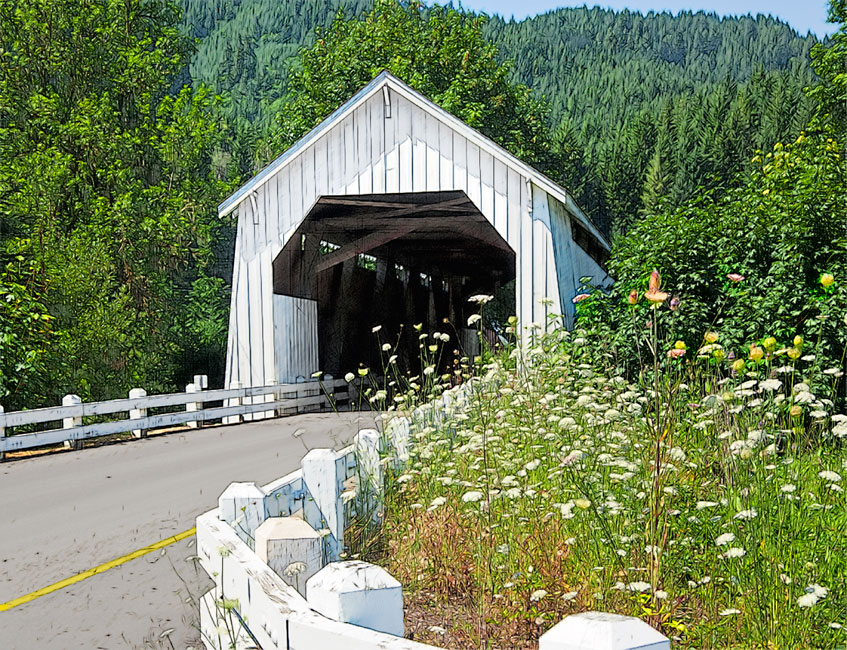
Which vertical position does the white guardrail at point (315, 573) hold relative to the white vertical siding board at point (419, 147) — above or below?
below

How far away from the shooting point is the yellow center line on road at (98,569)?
5.33 meters

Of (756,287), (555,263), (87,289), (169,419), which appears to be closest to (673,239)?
(756,287)

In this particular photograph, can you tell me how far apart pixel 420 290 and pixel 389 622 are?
23577mm

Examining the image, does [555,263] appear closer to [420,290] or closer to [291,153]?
[291,153]

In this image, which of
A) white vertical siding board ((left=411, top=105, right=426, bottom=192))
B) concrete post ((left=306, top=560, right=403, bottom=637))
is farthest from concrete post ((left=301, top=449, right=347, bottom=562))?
white vertical siding board ((left=411, top=105, right=426, bottom=192))

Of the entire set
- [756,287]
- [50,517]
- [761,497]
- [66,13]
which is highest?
[66,13]

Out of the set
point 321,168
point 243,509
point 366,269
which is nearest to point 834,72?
point 366,269

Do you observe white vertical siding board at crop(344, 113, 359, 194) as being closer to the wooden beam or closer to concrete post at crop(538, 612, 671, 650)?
the wooden beam

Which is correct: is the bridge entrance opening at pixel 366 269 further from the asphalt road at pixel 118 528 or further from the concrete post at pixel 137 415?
the asphalt road at pixel 118 528

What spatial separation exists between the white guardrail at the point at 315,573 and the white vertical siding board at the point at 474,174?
29.0ft

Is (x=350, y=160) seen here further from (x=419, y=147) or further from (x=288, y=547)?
(x=288, y=547)

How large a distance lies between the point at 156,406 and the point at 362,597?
1385 centimetres

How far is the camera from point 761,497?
3.77 metres

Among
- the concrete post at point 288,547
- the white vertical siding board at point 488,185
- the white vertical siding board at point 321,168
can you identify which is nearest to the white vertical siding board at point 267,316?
the white vertical siding board at point 321,168
